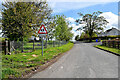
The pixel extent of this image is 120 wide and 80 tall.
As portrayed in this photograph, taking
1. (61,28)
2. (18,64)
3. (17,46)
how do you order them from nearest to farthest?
(18,64) < (17,46) < (61,28)

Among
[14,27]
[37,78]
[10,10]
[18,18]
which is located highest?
[10,10]

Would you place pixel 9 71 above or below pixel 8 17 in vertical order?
below

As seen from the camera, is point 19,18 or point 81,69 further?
point 19,18

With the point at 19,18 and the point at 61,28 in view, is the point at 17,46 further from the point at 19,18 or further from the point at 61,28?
the point at 61,28

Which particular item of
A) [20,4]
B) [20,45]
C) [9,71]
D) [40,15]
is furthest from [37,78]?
[40,15]

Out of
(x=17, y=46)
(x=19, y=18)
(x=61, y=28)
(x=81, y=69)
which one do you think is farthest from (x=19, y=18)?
(x=61, y=28)

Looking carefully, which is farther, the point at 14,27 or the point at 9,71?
the point at 14,27

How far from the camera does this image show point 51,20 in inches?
931

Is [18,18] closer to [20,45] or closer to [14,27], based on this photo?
[14,27]

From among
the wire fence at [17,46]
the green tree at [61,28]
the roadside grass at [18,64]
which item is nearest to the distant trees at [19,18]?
the wire fence at [17,46]

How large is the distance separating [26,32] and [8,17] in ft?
9.34

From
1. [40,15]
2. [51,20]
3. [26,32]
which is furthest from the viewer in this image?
[51,20]

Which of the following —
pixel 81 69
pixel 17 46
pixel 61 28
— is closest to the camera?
pixel 81 69

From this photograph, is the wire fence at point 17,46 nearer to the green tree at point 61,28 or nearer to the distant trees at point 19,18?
the distant trees at point 19,18
